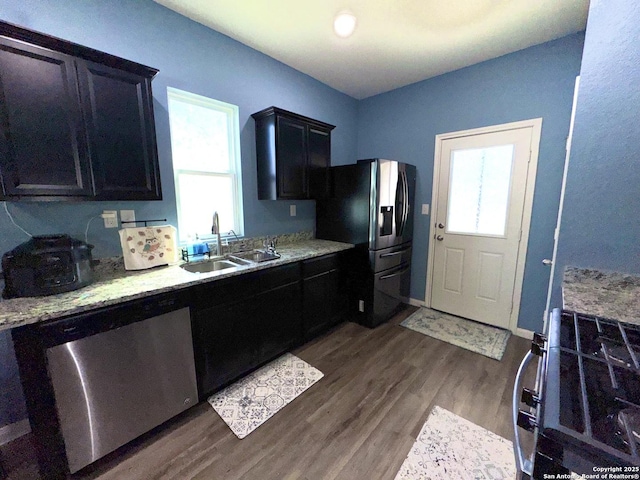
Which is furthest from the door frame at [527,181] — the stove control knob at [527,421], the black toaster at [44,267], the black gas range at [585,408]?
the black toaster at [44,267]

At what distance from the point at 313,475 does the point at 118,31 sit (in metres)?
3.00

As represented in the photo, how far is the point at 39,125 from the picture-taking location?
52.2 inches

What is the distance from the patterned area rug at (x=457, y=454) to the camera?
1332mm

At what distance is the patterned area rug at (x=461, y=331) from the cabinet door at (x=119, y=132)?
111 inches

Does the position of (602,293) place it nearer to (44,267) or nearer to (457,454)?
(457,454)

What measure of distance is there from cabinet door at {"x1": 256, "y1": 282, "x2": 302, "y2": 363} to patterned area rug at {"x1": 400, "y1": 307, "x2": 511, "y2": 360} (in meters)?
Answer: 1.33

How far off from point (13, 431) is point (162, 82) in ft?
8.13

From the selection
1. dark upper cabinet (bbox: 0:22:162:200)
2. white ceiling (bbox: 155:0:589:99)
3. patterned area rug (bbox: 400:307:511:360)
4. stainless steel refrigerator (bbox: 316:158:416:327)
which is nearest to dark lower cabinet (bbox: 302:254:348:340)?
stainless steel refrigerator (bbox: 316:158:416:327)

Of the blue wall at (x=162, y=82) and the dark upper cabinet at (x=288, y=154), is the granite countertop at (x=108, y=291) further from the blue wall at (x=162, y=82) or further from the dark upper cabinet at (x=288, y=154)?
the dark upper cabinet at (x=288, y=154)

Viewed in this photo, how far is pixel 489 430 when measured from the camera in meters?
1.58

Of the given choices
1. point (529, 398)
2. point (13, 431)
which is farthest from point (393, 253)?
point (13, 431)

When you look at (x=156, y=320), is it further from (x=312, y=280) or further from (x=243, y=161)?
(x=243, y=161)

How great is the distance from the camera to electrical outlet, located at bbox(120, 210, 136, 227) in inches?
72.5

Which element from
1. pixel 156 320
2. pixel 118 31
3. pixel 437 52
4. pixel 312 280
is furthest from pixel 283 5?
pixel 156 320
